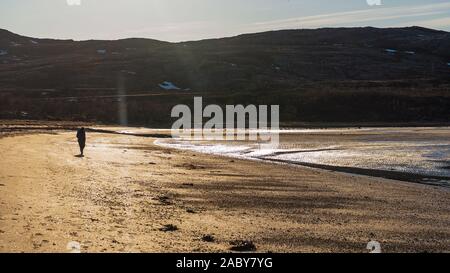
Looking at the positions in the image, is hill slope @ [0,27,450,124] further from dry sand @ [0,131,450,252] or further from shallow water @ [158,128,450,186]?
dry sand @ [0,131,450,252]

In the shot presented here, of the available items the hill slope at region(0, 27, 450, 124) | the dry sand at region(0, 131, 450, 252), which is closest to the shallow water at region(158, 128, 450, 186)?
the dry sand at region(0, 131, 450, 252)

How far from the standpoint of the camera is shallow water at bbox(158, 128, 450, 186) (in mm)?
29297

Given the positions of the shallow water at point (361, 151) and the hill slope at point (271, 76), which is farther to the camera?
the hill slope at point (271, 76)

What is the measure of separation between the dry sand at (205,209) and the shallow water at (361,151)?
15.7ft

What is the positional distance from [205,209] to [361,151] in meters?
Result: 22.7

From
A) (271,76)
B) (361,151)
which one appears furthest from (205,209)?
(271,76)

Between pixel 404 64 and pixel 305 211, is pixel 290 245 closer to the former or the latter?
pixel 305 211

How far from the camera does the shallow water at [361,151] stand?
96.1 ft

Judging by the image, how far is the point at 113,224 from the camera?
12570mm

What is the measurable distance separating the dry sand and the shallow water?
4781mm

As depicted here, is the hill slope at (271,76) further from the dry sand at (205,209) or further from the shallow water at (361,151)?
the dry sand at (205,209)

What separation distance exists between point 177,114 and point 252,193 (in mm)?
63717

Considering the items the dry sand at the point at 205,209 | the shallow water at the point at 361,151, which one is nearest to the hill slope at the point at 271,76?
the shallow water at the point at 361,151
